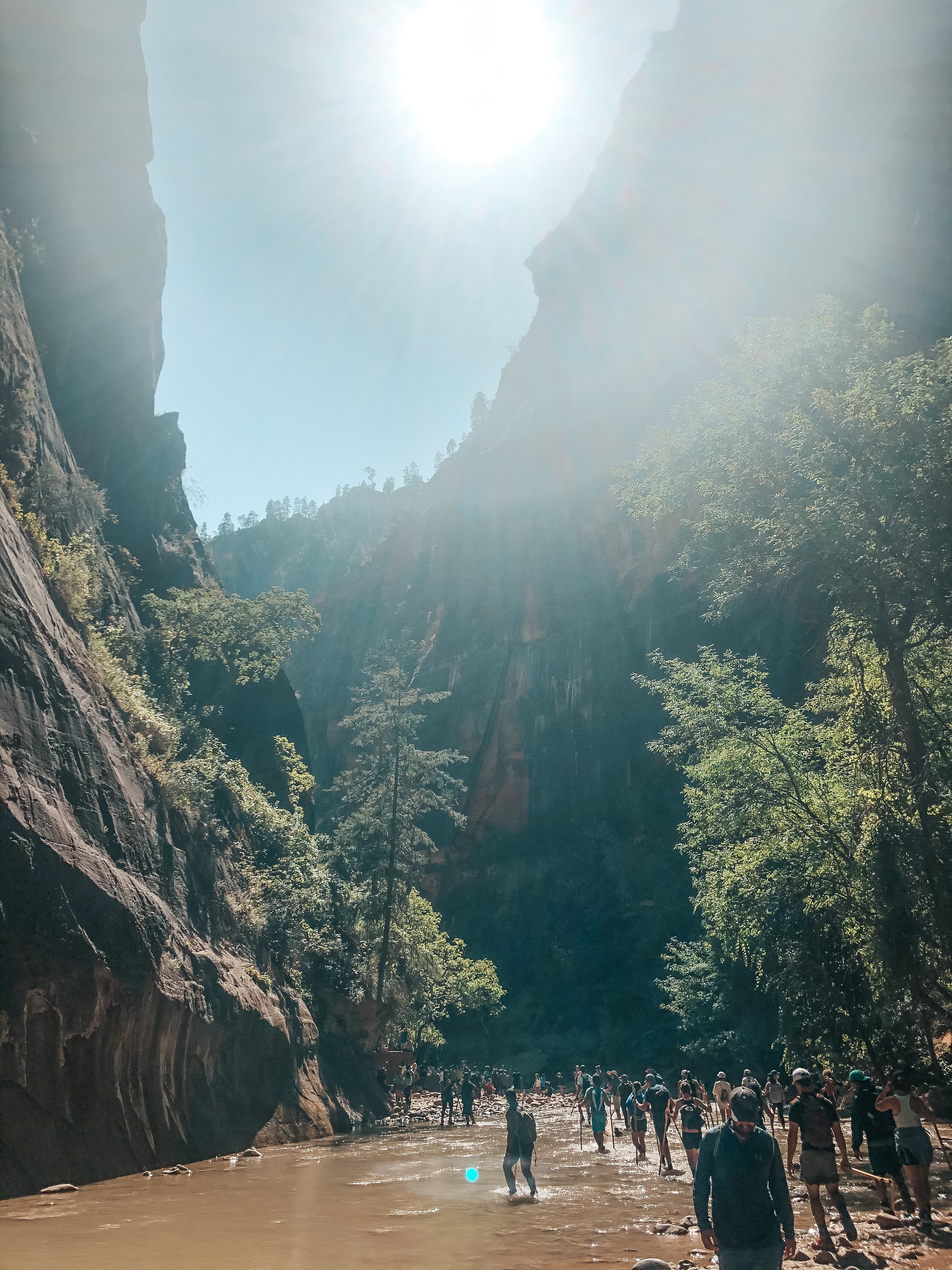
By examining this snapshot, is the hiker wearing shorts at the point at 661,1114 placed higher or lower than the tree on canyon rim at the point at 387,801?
→ lower

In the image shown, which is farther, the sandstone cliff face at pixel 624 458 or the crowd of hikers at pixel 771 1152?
the sandstone cliff face at pixel 624 458

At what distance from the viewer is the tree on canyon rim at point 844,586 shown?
11.5m

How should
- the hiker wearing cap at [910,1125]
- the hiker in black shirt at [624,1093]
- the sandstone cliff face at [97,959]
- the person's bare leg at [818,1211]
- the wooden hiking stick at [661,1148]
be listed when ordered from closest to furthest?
the person's bare leg at [818,1211]
the hiker wearing cap at [910,1125]
the sandstone cliff face at [97,959]
the wooden hiking stick at [661,1148]
the hiker in black shirt at [624,1093]

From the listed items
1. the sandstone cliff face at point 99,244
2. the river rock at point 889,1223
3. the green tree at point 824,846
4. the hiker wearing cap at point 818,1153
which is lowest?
the river rock at point 889,1223

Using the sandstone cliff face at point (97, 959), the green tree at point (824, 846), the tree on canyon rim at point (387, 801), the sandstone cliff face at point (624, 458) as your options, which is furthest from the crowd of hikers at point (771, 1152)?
the sandstone cliff face at point (624, 458)

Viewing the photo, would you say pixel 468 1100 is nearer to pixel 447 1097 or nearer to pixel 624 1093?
pixel 447 1097

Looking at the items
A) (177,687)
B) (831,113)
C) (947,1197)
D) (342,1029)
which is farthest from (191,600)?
(831,113)

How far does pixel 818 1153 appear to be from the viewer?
7418 millimetres

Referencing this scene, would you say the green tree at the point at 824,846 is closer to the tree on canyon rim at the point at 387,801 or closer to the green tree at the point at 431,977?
the green tree at the point at 431,977

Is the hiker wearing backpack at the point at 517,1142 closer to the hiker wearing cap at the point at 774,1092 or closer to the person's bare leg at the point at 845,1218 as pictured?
the person's bare leg at the point at 845,1218

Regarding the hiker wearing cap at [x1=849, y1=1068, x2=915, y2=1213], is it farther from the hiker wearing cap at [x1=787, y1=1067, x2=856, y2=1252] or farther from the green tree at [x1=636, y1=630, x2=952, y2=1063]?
the green tree at [x1=636, y1=630, x2=952, y2=1063]

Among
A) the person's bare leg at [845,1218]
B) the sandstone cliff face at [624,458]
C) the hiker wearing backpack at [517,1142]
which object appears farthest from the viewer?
the sandstone cliff face at [624,458]

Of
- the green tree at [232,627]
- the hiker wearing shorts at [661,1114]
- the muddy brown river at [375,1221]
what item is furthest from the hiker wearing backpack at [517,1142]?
the green tree at [232,627]

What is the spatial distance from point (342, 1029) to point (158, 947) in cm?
1571
